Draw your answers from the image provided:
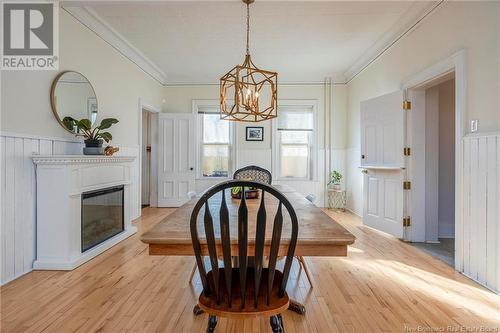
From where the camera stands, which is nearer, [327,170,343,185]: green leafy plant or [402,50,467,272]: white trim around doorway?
[402,50,467,272]: white trim around doorway

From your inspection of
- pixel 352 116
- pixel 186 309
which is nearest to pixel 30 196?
pixel 186 309

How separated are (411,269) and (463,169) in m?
1.04

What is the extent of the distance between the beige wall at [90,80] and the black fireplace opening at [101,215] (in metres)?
0.75

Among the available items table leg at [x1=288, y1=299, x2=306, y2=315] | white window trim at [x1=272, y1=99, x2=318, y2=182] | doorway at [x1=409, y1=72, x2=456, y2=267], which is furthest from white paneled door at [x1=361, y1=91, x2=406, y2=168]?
table leg at [x1=288, y1=299, x2=306, y2=315]

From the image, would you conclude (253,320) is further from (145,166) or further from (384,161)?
(145,166)

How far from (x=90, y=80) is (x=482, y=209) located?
4.29 metres

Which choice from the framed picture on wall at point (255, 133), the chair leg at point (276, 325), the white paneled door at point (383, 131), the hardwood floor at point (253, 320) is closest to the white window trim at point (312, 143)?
the framed picture on wall at point (255, 133)

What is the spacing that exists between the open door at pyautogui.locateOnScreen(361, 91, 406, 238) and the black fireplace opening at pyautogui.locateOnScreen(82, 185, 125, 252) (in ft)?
11.5

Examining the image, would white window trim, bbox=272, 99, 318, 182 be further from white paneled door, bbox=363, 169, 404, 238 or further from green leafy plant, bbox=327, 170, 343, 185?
white paneled door, bbox=363, 169, 404, 238

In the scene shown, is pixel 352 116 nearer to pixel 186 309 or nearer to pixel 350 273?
pixel 350 273

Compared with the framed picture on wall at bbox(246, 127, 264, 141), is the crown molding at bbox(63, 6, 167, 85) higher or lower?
higher

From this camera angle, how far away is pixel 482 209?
223 cm

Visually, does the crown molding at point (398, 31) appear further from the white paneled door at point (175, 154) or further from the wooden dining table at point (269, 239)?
the white paneled door at point (175, 154)
